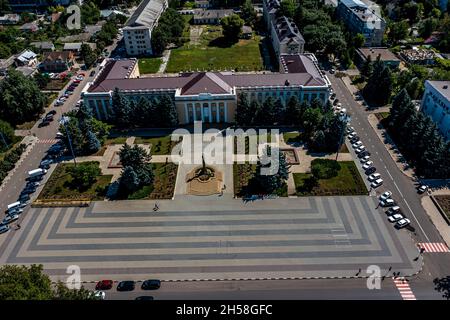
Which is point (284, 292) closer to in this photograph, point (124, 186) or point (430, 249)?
point (430, 249)

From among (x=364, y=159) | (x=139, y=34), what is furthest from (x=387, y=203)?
(x=139, y=34)

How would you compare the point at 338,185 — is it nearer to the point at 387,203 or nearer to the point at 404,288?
the point at 387,203

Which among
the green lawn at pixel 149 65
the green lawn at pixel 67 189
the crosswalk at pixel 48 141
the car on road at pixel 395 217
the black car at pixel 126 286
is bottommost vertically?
the black car at pixel 126 286

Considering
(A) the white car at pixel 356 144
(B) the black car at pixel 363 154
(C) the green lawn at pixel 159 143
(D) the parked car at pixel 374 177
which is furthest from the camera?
(C) the green lawn at pixel 159 143

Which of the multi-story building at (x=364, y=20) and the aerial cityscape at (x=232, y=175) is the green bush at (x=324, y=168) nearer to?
the aerial cityscape at (x=232, y=175)

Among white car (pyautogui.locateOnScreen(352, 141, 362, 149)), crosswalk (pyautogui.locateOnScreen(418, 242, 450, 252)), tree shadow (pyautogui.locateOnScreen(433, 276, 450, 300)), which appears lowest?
tree shadow (pyautogui.locateOnScreen(433, 276, 450, 300))

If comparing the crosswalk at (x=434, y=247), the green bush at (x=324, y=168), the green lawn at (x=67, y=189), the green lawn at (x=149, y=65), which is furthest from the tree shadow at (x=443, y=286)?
the green lawn at (x=149, y=65)

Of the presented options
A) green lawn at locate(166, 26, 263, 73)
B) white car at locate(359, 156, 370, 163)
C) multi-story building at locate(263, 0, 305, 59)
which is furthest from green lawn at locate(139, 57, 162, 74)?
white car at locate(359, 156, 370, 163)

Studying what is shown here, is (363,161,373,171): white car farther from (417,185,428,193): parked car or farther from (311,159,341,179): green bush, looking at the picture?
(417,185,428,193): parked car
